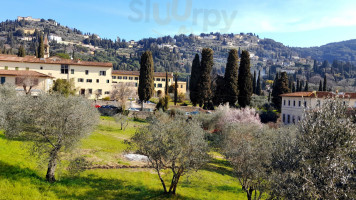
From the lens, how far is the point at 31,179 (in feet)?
55.7

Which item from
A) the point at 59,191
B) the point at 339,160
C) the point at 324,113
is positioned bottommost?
the point at 59,191

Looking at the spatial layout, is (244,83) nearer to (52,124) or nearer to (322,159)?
(52,124)

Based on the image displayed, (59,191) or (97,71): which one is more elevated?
(97,71)

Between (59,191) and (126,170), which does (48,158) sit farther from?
(126,170)

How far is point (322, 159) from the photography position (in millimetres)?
10438

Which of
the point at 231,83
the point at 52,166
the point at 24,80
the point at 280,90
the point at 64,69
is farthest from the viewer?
the point at 280,90

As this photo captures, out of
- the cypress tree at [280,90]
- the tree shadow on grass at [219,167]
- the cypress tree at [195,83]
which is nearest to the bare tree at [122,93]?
the cypress tree at [195,83]

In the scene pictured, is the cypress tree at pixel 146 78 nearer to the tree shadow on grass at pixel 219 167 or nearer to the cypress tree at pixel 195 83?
the cypress tree at pixel 195 83

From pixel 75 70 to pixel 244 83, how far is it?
39.7m

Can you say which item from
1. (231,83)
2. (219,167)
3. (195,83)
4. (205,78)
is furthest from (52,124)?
(195,83)

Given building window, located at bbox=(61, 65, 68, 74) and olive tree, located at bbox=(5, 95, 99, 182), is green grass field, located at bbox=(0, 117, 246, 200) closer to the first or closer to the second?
olive tree, located at bbox=(5, 95, 99, 182)

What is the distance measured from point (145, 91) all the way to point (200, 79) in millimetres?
12469

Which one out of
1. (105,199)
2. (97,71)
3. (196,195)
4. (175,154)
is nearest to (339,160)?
(175,154)

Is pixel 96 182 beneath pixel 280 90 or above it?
beneath
